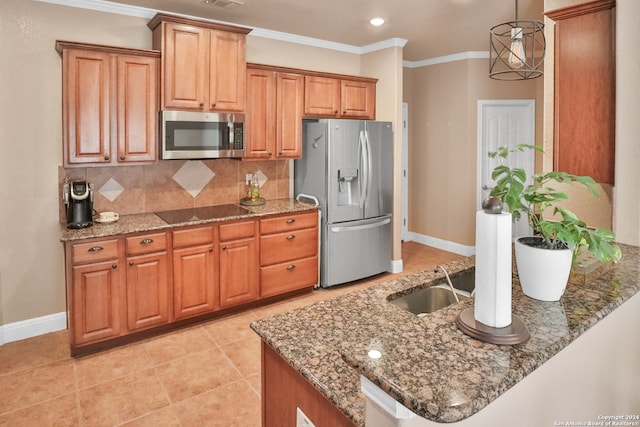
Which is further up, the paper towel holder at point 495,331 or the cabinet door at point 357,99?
the cabinet door at point 357,99

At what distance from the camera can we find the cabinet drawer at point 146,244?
3.17 metres

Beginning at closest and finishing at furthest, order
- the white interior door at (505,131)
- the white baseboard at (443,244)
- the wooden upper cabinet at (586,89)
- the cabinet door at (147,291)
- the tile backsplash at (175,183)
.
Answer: the wooden upper cabinet at (586,89) → the cabinet door at (147,291) → the tile backsplash at (175,183) → the white interior door at (505,131) → the white baseboard at (443,244)

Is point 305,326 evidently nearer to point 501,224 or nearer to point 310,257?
point 501,224

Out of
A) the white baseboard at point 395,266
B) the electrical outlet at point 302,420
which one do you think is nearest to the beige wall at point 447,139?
the white baseboard at point 395,266

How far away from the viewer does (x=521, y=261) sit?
1437mm

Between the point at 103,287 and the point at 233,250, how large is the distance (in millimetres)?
1041

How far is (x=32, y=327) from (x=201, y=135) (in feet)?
6.71

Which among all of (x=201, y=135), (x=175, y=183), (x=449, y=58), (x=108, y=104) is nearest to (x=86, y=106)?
(x=108, y=104)

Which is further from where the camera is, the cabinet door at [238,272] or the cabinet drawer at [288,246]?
the cabinet drawer at [288,246]

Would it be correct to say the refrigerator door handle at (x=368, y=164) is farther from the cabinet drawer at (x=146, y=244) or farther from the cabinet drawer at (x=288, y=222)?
the cabinet drawer at (x=146, y=244)

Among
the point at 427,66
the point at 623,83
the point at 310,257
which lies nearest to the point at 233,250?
the point at 310,257

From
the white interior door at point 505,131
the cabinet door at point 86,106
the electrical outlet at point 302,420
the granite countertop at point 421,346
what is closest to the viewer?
the granite countertop at point 421,346

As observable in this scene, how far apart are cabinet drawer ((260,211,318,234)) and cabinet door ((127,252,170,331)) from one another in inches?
36.9

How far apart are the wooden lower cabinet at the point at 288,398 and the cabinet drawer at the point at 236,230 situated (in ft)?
7.59
